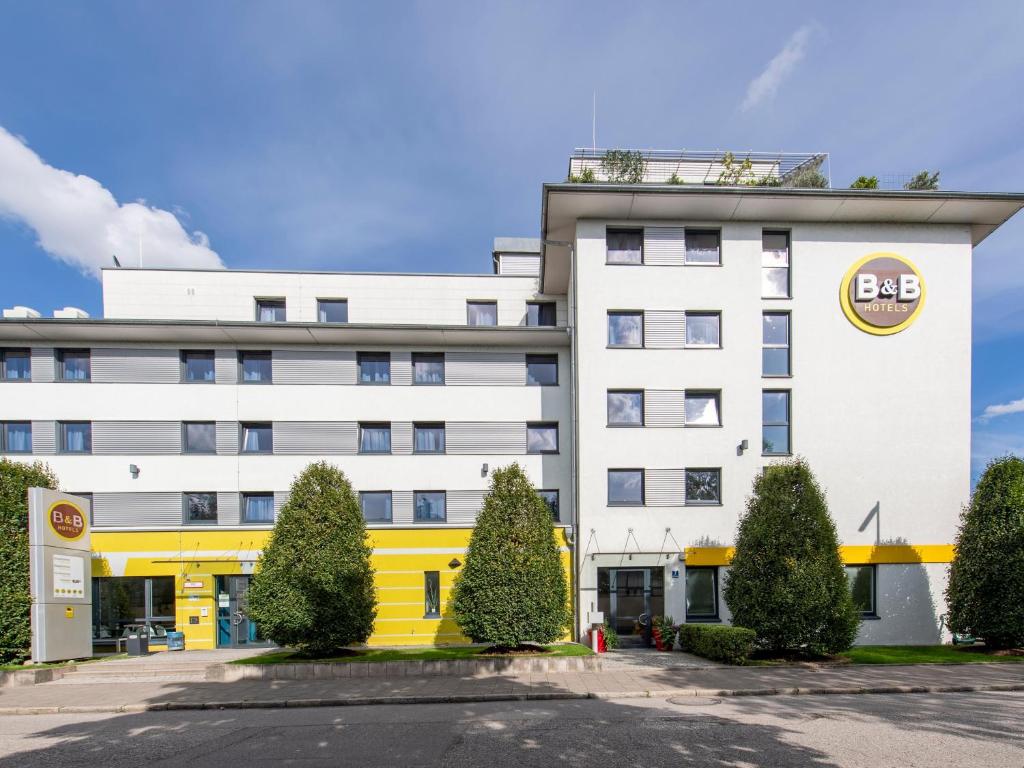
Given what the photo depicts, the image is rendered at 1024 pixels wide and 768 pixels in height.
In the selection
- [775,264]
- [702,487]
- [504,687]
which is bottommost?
[504,687]

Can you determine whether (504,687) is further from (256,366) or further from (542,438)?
(256,366)

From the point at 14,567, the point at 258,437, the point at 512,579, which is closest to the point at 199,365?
the point at 258,437

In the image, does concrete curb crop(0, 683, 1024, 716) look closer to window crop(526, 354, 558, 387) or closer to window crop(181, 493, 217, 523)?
window crop(181, 493, 217, 523)

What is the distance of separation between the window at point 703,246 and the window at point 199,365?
17874mm

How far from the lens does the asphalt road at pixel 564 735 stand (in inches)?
335

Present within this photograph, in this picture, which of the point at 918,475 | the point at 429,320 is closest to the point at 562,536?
the point at 429,320

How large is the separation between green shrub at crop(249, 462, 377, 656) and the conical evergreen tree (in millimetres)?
10629

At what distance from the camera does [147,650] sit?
19.2 meters

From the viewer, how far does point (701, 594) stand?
1936 cm

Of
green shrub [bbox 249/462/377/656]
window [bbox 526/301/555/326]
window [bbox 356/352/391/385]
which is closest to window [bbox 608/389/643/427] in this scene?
window [bbox 526/301/555/326]

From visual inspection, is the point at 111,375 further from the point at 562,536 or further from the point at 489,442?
the point at 562,536

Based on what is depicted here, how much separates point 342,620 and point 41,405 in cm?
1434

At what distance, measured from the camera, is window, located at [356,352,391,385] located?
22234 millimetres

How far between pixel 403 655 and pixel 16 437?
16220 millimetres
